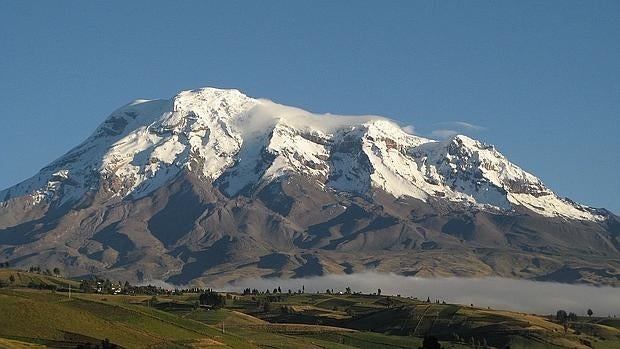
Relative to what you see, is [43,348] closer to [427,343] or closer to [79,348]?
[79,348]

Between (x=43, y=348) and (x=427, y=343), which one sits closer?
(x=427, y=343)

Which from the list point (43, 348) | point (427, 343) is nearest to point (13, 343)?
point (43, 348)

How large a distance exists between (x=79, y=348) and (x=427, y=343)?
63334 mm

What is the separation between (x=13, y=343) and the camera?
196 metres

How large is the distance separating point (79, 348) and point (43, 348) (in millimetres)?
6165

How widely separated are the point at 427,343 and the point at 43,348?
68.7m

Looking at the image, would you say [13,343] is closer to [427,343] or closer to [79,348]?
[79,348]

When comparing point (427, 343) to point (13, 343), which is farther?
point (13, 343)

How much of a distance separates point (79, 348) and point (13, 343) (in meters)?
11.4

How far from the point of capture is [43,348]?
199125mm

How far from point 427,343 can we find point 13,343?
7168 centimetres

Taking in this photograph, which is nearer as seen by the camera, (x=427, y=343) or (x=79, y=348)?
(x=427, y=343)

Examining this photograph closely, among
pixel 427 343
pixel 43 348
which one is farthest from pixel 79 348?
pixel 427 343
